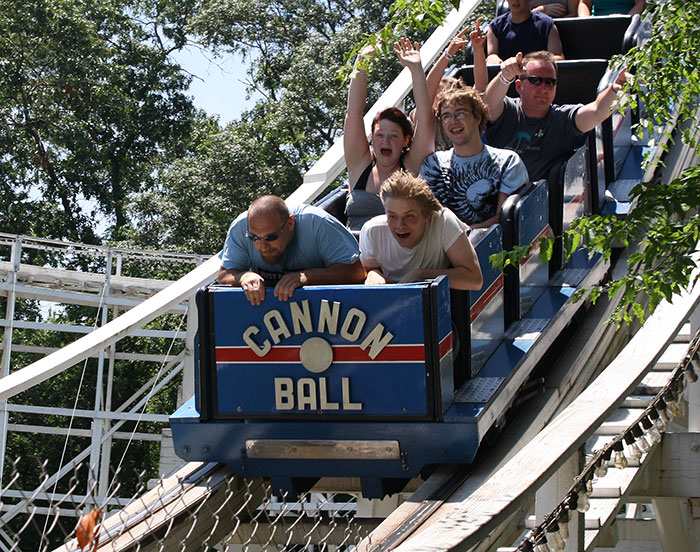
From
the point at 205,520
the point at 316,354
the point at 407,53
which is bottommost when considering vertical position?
the point at 205,520

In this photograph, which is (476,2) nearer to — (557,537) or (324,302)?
(324,302)

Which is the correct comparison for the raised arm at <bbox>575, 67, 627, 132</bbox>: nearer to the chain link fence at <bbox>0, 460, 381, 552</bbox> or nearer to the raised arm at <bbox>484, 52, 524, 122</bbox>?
the raised arm at <bbox>484, 52, 524, 122</bbox>

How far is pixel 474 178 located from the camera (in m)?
4.86

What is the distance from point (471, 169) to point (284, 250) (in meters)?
1.21

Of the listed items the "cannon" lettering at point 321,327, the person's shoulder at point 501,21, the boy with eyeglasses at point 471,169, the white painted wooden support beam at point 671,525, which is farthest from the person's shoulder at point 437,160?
the person's shoulder at point 501,21

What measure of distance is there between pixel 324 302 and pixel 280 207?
0.40 meters

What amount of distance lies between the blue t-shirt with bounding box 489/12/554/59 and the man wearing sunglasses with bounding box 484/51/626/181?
4.95 feet

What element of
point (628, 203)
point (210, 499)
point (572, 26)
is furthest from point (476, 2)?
point (210, 499)

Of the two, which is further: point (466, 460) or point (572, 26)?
point (572, 26)

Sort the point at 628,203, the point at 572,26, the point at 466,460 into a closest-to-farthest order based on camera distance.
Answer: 1. the point at 466,460
2. the point at 628,203
3. the point at 572,26

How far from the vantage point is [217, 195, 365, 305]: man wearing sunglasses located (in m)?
Result: 3.83

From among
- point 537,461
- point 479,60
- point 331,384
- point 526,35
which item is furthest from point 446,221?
point 526,35

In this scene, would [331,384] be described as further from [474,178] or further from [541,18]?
[541,18]

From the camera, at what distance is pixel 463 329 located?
13.2 ft
